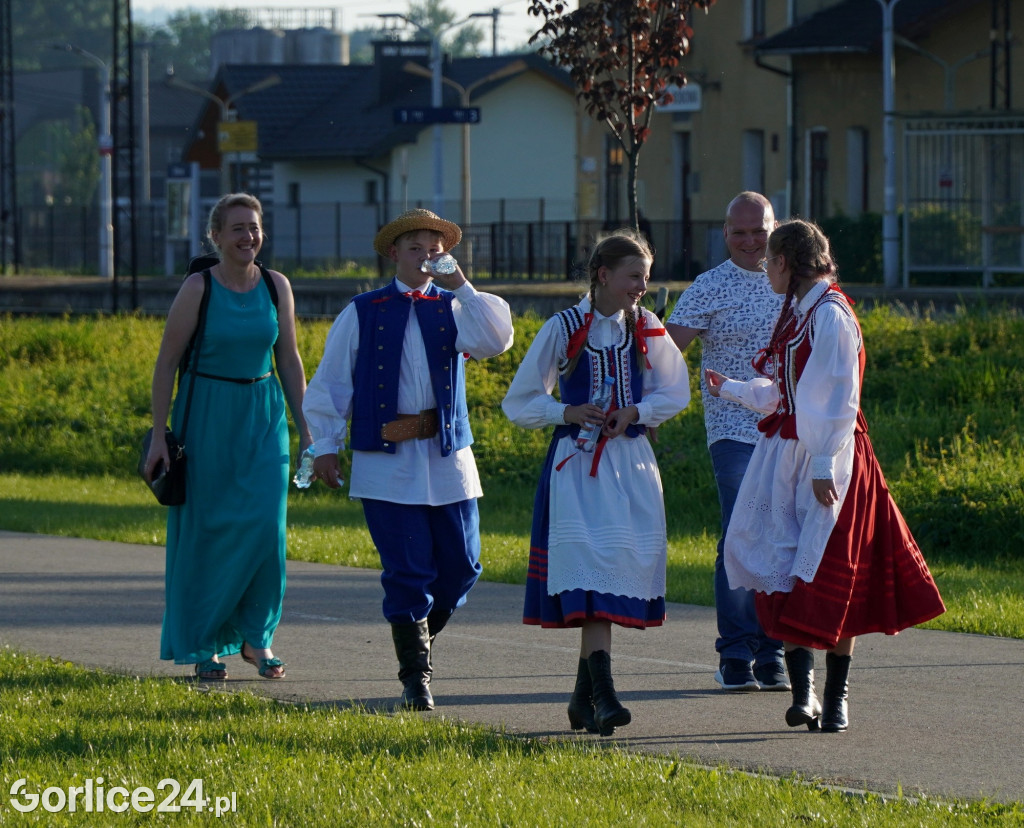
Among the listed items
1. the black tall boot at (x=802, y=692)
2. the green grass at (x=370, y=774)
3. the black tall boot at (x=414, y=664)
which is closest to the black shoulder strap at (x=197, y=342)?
the green grass at (x=370, y=774)

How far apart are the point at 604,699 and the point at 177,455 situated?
7.41ft

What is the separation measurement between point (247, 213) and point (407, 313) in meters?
1.04

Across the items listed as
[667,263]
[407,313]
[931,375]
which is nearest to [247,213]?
[407,313]

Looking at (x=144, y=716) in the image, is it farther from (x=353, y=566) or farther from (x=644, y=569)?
(x=353, y=566)

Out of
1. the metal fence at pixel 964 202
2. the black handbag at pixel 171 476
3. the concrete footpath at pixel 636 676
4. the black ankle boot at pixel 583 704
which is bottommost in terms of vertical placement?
Result: the concrete footpath at pixel 636 676

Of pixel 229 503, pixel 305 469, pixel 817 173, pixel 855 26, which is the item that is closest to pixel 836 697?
pixel 305 469

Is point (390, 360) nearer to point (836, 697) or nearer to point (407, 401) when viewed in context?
point (407, 401)

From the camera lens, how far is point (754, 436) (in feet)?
24.7

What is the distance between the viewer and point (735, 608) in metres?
7.48

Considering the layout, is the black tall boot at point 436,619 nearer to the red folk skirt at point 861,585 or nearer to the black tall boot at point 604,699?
the black tall boot at point 604,699

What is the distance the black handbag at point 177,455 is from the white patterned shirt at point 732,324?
2.00 m

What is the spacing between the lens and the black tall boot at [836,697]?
6.50 m

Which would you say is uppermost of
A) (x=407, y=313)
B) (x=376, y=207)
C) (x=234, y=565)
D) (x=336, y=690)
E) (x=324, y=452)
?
(x=376, y=207)

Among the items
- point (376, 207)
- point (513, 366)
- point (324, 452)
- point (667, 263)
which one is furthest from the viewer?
point (376, 207)
